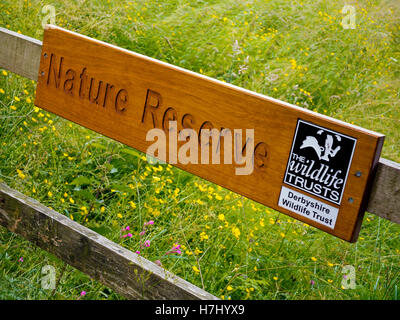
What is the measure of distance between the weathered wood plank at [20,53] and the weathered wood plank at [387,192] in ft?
5.30

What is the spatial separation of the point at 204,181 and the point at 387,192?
1.88 meters

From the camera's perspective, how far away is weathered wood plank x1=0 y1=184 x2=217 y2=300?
1.81 m

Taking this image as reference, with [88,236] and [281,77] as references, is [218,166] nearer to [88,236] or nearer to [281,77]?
[88,236]

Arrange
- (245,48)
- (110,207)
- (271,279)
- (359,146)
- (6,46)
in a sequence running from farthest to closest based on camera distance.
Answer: (245,48) < (110,207) < (271,279) < (6,46) < (359,146)

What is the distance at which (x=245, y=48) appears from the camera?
4.96 metres

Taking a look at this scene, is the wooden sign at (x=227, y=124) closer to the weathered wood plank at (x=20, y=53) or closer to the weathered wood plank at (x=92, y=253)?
the weathered wood plank at (x=20, y=53)

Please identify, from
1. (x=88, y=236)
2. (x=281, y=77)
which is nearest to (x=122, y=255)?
(x=88, y=236)

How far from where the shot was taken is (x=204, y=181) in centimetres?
323

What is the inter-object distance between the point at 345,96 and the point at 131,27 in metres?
2.32

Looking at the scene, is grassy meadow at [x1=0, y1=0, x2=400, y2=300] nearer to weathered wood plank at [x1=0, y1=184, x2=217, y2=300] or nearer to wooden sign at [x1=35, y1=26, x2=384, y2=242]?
weathered wood plank at [x1=0, y1=184, x2=217, y2=300]

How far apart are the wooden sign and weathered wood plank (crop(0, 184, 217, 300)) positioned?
0.41 m

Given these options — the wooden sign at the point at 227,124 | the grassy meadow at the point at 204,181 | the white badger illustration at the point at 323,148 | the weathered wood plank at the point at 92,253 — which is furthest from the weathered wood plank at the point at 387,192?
the grassy meadow at the point at 204,181

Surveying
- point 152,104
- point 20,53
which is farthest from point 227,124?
point 20,53
